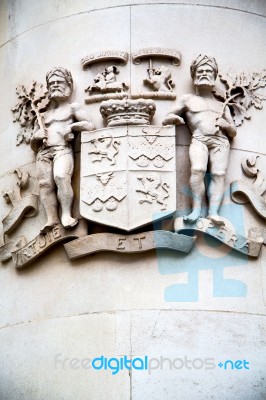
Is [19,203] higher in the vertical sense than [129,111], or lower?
lower

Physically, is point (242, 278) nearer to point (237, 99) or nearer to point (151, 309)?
point (151, 309)

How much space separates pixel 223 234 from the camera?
435 inches

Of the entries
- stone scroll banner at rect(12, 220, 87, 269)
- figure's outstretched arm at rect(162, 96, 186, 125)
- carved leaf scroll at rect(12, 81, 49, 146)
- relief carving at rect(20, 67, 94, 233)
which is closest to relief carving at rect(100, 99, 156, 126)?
figure's outstretched arm at rect(162, 96, 186, 125)

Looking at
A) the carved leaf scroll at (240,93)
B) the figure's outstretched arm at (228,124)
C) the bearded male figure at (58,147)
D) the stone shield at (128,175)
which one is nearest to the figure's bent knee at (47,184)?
the bearded male figure at (58,147)

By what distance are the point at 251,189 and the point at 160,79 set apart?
1763 millimetres

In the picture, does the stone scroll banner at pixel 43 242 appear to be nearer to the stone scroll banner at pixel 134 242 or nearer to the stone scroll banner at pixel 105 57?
the stone scroll banner at pixel 134 242

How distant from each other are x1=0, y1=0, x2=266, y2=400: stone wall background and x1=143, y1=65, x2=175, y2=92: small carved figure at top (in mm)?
123

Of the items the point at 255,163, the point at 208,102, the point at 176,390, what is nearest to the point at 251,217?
the point at 255,163

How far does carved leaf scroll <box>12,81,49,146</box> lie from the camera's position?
12.2 metres

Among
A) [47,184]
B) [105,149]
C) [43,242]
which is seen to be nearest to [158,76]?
[105,149]

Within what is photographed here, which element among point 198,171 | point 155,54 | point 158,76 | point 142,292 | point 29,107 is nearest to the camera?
point 142,292

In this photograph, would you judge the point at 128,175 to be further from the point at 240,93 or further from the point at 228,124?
the point at 240,93

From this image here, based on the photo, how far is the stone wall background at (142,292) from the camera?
10.5 metres

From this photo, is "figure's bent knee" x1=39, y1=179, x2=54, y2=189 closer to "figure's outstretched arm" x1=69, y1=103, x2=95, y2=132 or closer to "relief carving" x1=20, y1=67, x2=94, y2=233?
"relief carving" x1=20, y1=67, x2=94, y2=233
